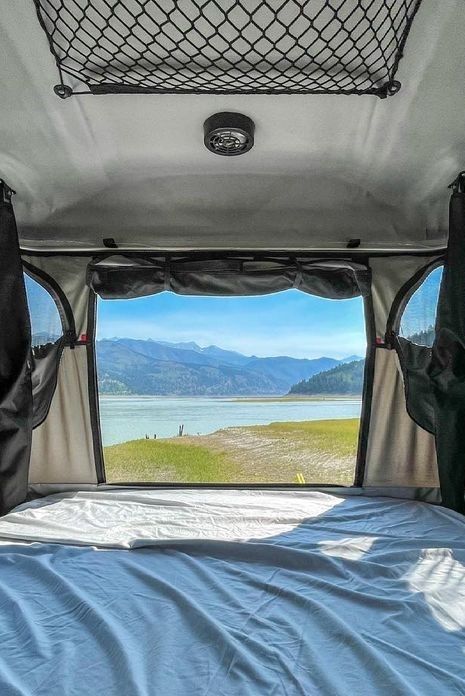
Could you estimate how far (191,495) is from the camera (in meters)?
2.21

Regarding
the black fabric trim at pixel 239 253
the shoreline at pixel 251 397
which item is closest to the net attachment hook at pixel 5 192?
the black fabric trim at pixel 239 253

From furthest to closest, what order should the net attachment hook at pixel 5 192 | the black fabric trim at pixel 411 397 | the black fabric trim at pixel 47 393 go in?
the black fabric trim at pixel 47 393
the black fabric trim at pixel 411 397
the net attachment hook at pixel 5 192

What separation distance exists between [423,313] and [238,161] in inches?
45.5

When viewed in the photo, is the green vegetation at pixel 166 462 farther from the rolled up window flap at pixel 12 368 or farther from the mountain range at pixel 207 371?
the rolled up window flap at pixel 12 368

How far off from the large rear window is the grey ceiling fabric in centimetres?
41

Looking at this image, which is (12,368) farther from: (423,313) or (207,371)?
(423,313)


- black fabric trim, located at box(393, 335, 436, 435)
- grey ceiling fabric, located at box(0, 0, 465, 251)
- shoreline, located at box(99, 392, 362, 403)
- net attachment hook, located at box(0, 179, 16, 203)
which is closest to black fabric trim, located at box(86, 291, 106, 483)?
shoreline, located at box(99, 392, 362, 403)

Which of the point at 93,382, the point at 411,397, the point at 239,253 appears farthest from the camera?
the point at 93,382

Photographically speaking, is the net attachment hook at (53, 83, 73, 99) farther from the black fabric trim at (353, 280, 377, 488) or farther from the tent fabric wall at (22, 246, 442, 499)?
the black fabric trim at (353, 280, 377, 488)

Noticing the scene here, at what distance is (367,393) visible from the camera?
7.66 ft

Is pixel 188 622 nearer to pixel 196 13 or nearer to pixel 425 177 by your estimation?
pixel 196 13

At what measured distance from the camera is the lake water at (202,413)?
2.62 metres

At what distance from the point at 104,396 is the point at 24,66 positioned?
5.27 feet

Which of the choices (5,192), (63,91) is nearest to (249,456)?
(5,192)
